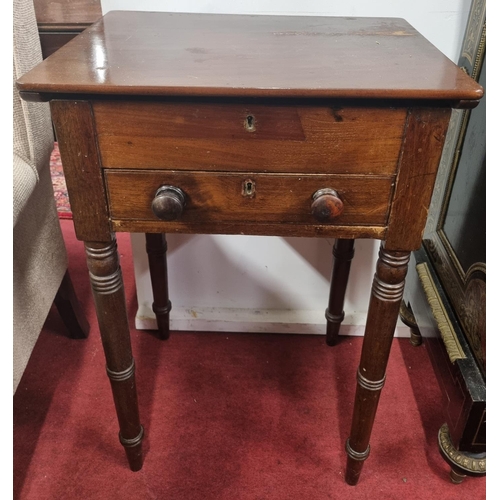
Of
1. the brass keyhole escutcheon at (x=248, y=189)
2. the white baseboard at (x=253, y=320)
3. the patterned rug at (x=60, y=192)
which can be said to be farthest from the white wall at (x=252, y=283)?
the patterned rug at (x=60, y=192)

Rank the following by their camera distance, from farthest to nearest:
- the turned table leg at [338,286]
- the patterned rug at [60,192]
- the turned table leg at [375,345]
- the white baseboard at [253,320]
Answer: the patterned rug at [60,192]
the white baseboard at [253,320]
the turned table leg at [338,286]
the turned table leg at [375,345]

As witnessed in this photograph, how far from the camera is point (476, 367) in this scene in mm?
973

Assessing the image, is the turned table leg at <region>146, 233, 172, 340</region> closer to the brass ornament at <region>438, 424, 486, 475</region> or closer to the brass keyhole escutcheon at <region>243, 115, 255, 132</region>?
the brass keyhole escutcheon at <region>243, 115, 255, 132</region>

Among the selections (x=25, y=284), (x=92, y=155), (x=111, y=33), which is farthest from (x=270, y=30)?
(x=25, y=284)

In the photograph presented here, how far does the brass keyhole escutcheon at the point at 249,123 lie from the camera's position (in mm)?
699

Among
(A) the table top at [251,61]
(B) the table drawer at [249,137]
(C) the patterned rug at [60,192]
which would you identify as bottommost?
(C) the patterned rug at [60,192]

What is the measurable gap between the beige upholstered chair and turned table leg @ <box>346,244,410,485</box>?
25.1 inches

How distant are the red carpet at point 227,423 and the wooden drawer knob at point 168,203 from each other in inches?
23.8

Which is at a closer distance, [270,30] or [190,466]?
[270,30]

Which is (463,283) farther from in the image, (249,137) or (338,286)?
(249,137)

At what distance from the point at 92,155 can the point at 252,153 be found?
0.22 m

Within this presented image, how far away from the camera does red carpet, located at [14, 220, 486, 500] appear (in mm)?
1059

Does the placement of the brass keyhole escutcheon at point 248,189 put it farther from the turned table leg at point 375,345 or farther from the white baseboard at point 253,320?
the white baseboard at point 253,320

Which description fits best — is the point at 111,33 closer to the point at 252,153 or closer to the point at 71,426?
the point at 252,153
